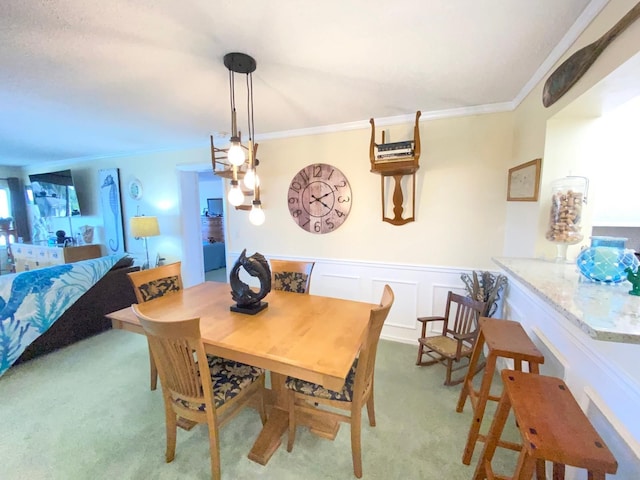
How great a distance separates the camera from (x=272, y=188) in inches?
132

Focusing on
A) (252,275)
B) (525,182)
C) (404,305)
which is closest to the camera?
(252,275)

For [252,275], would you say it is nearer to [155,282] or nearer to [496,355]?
[155,282]

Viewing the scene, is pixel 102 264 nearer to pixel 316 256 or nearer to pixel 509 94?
pixel 316 256

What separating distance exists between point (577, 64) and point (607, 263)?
0.98 metres

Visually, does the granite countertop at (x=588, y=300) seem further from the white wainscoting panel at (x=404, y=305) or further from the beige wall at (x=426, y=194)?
the white wainscoting panel at (x=404, y=305)

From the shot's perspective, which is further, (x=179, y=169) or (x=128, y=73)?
(x=179, y=169)

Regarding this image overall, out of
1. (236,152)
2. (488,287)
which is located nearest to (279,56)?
(236,152)

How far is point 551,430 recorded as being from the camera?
88 cm

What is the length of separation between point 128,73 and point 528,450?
2796 millimetres

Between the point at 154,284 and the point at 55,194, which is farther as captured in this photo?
the point at 55,194

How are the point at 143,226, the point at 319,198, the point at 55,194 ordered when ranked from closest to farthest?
the point at 319,198, the point at 143,226, the point at 55,194

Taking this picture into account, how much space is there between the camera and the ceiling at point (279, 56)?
3.96 feet

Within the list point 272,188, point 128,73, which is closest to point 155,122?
point 128,73

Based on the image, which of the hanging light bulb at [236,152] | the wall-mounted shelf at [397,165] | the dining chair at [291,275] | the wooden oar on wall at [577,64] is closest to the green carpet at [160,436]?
the dining chair at [291,275]
